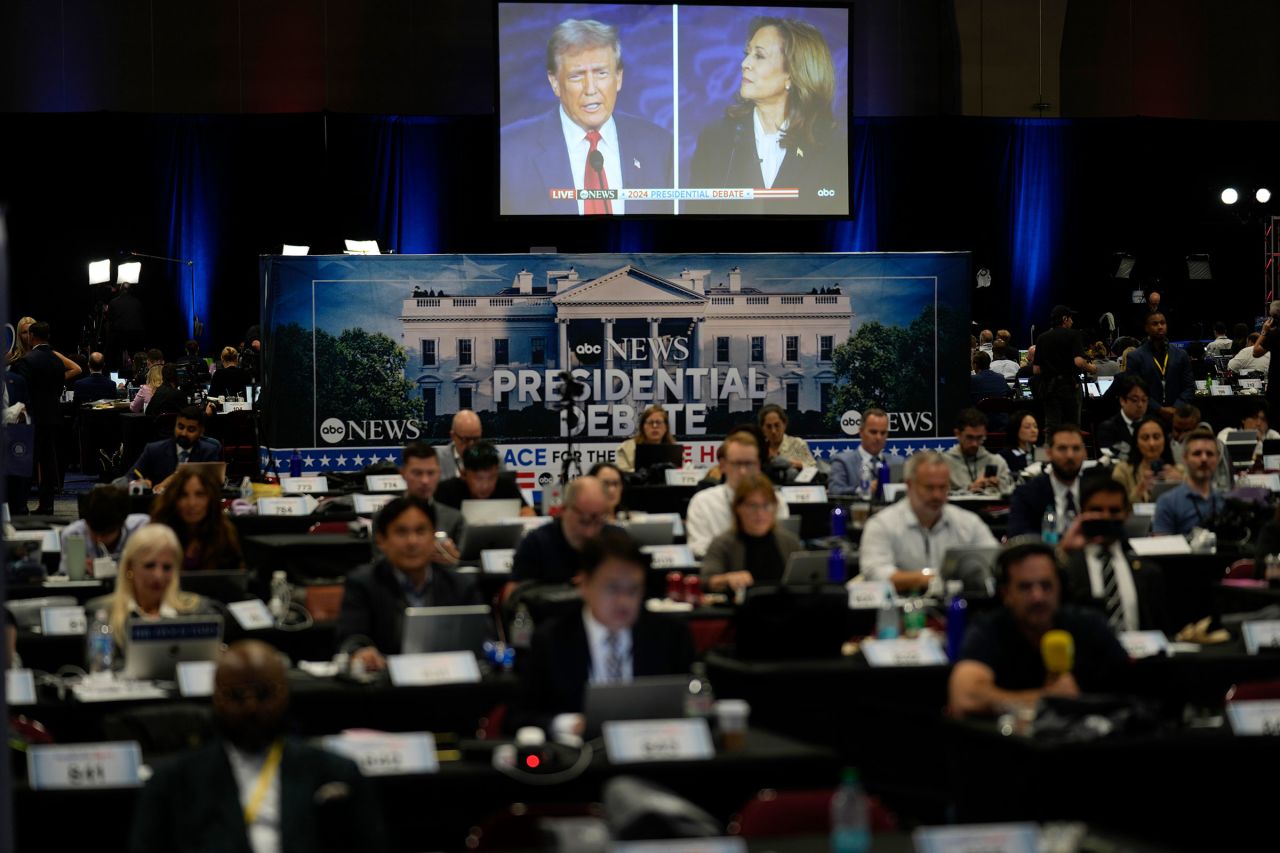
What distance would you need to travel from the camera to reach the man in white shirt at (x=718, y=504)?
383 inches

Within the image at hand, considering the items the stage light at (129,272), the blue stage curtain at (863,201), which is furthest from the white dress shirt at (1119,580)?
the blue stage curtain at (863,201)

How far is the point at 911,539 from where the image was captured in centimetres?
860

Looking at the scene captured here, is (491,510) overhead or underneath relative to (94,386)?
underneath

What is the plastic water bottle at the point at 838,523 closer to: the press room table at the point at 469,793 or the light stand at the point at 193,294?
the press room table at the point at 469,793

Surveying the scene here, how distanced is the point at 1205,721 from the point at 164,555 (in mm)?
3691

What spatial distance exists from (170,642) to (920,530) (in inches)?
151

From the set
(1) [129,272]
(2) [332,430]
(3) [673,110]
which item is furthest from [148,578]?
(1) [129,272]

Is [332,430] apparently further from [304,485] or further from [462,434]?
[462,434]

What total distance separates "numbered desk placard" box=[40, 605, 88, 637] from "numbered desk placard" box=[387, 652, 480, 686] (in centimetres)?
171

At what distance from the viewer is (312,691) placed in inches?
233

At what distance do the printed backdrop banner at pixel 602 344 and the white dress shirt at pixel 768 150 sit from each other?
4884 mm

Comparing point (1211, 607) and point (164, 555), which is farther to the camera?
point (1211, 607)

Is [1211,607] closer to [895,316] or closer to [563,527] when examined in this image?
[563,527]

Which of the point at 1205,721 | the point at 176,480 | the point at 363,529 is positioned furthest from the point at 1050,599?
the point at 363,529
